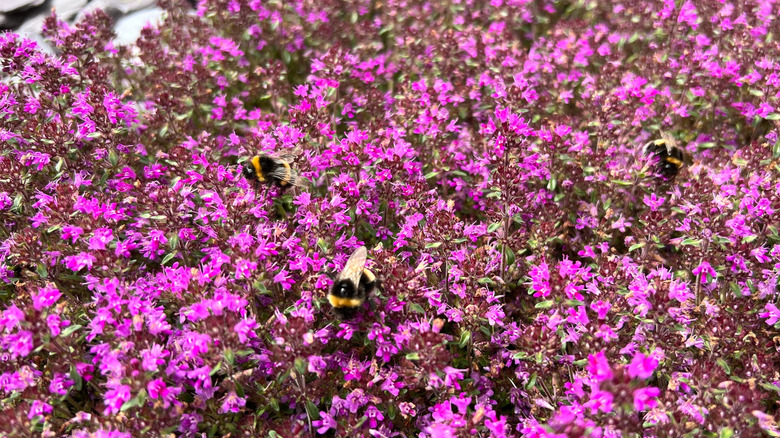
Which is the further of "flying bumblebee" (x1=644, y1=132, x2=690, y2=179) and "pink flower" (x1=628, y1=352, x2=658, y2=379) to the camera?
"flying bumblebee" (x1=644, y1=132, x2=690, y2=179)

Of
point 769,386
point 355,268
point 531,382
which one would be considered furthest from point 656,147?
point 355,268

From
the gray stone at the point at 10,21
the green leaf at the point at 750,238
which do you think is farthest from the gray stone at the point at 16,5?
the green leaf at the point at 750,238

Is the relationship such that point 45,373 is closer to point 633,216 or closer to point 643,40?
point 633,216

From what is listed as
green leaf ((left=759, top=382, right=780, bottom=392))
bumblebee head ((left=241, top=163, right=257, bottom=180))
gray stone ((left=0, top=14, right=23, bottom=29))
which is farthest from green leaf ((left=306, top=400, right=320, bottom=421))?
gray stone ((left=0, top=14, right=23, bottom=29))

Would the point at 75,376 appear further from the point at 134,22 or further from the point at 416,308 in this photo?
the point at 134,22

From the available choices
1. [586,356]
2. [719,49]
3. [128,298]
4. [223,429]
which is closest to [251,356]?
[223,429]

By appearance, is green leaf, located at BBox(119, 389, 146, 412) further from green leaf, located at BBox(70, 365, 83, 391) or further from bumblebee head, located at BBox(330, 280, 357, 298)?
bumblebee head, located at BBox(330, 280, 357, 298)

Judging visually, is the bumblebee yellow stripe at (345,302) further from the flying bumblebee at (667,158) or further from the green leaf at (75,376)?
the flying bumblebee at (667,158)
